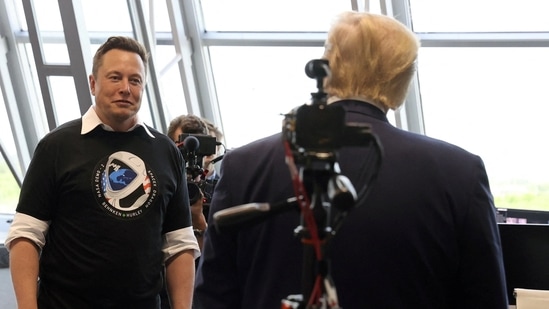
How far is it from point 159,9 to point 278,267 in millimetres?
4933

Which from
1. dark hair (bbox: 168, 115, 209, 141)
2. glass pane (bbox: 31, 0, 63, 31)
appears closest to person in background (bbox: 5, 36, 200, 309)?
dark hair (bbox: 168, 115, 209, 141)

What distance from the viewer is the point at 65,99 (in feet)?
20.4

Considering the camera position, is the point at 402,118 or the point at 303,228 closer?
the point at 303,228

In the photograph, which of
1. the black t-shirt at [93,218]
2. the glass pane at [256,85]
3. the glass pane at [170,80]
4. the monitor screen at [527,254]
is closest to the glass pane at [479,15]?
the glass pane at [256,85]

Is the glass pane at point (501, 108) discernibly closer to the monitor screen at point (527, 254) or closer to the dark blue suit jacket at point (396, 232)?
the monitor screen at point (527, 254)

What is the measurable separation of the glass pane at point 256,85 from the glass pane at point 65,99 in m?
1.06

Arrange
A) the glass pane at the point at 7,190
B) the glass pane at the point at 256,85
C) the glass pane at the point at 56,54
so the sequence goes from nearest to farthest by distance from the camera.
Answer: the glass pane at the point at 56,54 < the glass pane at the point at 256,85 < the glass pane at the point at 7,190

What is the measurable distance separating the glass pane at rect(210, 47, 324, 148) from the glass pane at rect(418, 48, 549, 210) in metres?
0.90

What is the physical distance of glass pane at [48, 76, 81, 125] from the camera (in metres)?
6.00

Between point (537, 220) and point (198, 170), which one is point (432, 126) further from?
point (198, 170)

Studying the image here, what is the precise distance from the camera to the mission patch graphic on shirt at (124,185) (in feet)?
8.00

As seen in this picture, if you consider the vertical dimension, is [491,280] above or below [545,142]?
above

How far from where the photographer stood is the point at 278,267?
1.50 meters

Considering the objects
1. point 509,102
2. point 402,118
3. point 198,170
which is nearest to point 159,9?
point 402,118
